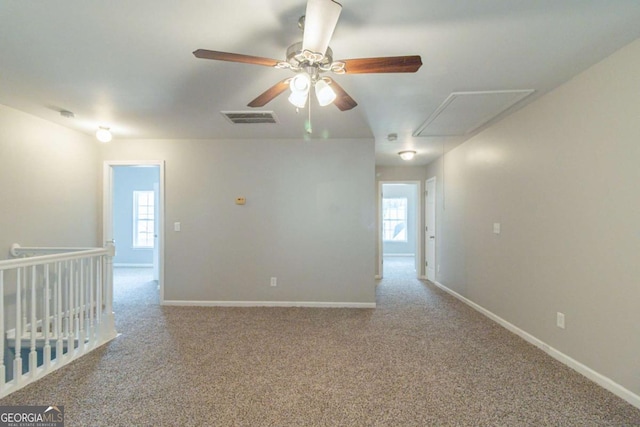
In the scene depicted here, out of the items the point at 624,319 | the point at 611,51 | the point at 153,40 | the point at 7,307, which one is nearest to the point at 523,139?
the point at 611,51

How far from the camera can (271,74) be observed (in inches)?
90.7

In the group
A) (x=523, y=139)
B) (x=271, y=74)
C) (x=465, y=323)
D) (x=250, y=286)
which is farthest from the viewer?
(x=250, y=286)

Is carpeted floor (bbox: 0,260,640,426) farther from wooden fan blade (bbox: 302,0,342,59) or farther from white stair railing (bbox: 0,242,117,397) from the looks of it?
wooden fan blade (bbox: 302,0,342,59)

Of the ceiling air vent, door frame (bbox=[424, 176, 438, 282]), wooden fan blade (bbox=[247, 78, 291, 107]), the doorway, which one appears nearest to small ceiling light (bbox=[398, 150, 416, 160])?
door frame (bbox=[424, 176, 438, 282])

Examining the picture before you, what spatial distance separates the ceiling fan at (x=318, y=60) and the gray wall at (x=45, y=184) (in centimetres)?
295

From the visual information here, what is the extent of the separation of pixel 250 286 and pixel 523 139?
3568mm

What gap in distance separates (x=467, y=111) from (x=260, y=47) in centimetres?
213

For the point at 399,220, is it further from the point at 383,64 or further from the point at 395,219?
the point at 383,64

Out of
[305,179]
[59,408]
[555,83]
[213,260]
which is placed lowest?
[59,408]

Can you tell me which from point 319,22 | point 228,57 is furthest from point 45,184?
point 319,22

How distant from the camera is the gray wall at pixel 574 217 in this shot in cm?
198

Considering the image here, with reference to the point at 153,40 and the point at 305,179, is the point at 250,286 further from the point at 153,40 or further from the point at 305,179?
the point at 153,40

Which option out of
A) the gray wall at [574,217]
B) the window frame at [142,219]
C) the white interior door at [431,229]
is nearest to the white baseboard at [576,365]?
the gray wall at [574,217]

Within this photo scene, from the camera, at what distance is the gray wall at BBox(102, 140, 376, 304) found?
4.13 meters
